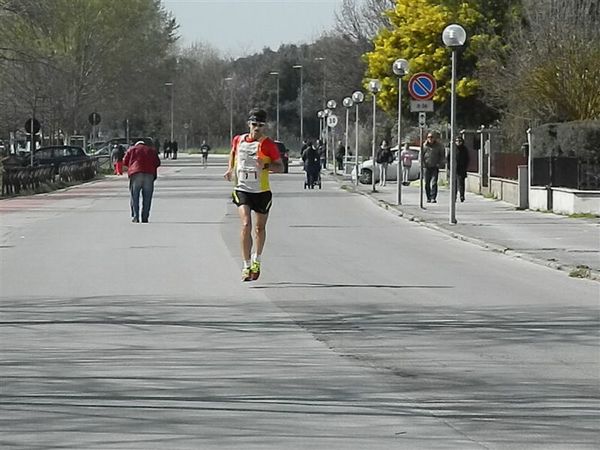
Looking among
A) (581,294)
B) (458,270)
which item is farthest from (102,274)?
(581,294)

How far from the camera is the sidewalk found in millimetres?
19969

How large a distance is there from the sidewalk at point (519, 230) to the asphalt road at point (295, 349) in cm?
60

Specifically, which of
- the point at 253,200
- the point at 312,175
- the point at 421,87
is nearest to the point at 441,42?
the point at 312,175

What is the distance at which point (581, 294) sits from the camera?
1562cm

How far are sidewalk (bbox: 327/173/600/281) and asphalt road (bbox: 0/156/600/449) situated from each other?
1.96ft

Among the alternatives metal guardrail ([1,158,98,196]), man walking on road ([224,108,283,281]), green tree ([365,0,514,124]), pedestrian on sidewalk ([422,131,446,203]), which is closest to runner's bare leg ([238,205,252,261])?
man walking on road ([224,108,283,281])

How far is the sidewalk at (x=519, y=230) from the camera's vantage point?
20.0 m

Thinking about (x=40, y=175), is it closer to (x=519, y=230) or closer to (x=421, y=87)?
(x=421, y=87)

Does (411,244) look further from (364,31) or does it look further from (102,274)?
(364,31)

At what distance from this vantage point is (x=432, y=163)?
36000 millimetres

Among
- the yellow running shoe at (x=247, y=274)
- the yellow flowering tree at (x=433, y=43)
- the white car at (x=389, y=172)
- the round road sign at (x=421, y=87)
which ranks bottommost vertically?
the white car at (x=389, y=172)

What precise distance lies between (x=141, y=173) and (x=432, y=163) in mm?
10035

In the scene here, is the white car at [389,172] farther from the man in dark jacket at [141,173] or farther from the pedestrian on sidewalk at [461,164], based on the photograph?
the man in dark jacket at [141,173]

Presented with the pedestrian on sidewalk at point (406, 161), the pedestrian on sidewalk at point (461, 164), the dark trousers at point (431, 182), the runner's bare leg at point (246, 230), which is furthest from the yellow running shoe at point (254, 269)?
the pedestrian on sidewalk at point (406, 161)
